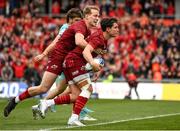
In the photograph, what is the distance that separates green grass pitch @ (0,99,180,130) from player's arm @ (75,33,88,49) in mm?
1517

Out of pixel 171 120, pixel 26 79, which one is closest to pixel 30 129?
pixel 171 120

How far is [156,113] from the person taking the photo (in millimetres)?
18156

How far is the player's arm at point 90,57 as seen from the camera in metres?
13.8

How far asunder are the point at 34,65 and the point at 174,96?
281 inches

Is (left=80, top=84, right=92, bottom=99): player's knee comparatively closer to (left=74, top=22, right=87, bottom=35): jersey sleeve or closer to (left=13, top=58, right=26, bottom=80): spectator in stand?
(left=74, top=22, right=87, bottom=35): jersey sleeve

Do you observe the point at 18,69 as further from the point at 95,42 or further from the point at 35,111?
the point at 95,42

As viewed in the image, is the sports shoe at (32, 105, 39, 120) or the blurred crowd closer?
the sports shoe at (32, 105, 39, 120)

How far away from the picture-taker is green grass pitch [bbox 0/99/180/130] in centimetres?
1398

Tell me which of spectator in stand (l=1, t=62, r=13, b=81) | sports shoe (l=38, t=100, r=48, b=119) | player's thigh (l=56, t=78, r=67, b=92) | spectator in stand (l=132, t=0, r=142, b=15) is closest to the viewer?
sports shoe (l=38, t=100, r=48, b=119)

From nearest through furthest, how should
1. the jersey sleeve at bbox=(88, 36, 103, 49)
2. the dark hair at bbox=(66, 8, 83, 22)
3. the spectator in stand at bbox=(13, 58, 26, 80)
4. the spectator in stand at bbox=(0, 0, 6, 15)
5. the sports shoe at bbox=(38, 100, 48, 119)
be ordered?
the jersey sleeve at bbox=(88, 36, 103, 49) → the sports shoe at bbox=(38, 100, 48, 119) → the dark hair at bbox=(66, 8, 83, 22) → the spectator in stand at bbox=(13, 58, 26, 80) → the spectator in stand at bbox=(0, 0, 6, 15)

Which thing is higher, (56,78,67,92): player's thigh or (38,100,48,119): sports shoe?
(56,78,67,92): player's thigh

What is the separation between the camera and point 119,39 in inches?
1400

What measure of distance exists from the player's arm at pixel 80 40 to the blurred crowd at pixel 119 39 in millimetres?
16602

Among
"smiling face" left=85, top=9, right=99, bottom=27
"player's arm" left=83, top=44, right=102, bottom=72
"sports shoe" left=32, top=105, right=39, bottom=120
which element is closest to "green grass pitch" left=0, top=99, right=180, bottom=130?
"sports shoe" left=32, top=105, right=39, bottom=120
